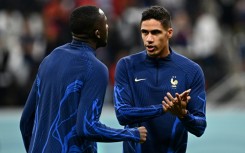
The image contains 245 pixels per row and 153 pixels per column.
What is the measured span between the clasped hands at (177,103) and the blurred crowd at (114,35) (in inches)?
414

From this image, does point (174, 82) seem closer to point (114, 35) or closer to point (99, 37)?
point (99, 37)

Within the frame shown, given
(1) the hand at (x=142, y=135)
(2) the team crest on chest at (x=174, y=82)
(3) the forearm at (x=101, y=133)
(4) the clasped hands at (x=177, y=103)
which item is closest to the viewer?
(3) the forearm at (x=101, y=133)

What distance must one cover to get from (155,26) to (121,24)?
1113 cm

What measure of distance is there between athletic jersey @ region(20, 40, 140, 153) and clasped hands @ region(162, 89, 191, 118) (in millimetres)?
374

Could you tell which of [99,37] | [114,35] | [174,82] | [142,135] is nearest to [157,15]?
[174,82]

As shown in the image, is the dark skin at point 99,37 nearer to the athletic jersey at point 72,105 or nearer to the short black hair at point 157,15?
the athletic jersey at point 72,105

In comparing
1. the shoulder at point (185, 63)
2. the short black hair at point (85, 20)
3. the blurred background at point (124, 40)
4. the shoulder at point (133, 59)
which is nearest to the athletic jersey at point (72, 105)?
the short black hair at point (85, 20)

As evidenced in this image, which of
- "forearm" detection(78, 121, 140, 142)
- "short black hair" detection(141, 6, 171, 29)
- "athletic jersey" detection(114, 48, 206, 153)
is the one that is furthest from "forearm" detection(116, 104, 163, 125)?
"short black hair" detection(141, 6, 171, 29)

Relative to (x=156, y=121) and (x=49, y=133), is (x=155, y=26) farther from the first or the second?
(x=49, y=133)

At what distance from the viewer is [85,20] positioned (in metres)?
5.98

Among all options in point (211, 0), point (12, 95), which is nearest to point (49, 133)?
point (12, 95)

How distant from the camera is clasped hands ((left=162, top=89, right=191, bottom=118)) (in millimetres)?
6180

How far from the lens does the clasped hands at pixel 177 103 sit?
20.3 ft

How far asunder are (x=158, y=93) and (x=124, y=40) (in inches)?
422
